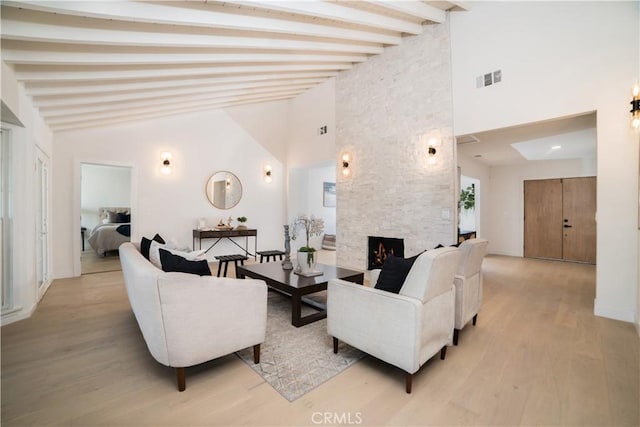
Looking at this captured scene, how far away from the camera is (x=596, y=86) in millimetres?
3176

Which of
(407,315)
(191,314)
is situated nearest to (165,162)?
(191,314)

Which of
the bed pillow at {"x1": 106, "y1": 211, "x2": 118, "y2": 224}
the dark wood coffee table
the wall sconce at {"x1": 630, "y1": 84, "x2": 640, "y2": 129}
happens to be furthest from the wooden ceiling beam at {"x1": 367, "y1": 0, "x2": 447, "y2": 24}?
the bed pillow at {"x1": 106, "y1": 211, "x2": 118, "y2": 224}

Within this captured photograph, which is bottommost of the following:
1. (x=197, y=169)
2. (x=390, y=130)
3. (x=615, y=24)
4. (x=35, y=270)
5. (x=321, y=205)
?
(x=35, y=270)

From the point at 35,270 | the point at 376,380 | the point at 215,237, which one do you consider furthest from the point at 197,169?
the point at 376,380

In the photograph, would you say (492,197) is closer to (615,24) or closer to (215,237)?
(615,24)

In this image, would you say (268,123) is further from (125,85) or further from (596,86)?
(596,86)

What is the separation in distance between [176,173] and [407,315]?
5557 mm

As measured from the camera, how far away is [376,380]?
204cm

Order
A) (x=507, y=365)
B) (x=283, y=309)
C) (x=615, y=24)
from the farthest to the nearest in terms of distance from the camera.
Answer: (x=283, y=309) → (x=615, y=24) → (x=507, y=365)

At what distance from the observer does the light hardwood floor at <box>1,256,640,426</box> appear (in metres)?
1.68

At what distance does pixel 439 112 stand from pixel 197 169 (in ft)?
15.8

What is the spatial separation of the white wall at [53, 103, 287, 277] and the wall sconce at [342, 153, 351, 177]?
2.15 metres

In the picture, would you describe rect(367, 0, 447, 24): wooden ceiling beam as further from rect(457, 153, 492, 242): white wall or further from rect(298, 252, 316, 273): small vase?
rect(457, 153, 492, 242): white wall

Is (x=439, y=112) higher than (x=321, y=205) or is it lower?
higher
